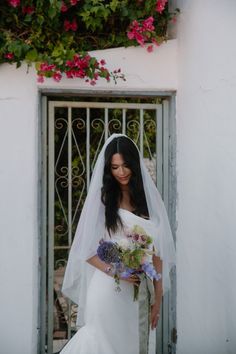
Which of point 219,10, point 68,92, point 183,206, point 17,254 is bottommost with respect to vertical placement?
point 17,254

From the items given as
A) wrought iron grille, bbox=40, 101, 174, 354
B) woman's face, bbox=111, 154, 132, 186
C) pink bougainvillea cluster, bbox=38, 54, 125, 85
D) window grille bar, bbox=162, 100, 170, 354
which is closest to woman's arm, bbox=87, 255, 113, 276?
woman's face, bbox=111, 154, 132, 186

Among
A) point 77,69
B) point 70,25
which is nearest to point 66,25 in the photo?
point 70,25

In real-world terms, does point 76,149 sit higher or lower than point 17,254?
higher

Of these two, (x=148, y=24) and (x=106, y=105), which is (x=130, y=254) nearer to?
(x=106, y=105)

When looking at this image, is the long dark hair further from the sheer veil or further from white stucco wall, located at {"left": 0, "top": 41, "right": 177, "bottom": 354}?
white stucco wall, located at {"left": 0, "top": 41, "right": 177, "bottom": 354}

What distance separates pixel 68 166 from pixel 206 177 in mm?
1225

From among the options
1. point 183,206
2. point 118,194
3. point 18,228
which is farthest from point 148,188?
point 18,228

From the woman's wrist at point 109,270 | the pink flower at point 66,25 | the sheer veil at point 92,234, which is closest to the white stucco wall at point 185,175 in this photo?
the pink flower at point 66,25

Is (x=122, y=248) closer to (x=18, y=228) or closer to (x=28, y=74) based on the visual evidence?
(x=18, y=228)

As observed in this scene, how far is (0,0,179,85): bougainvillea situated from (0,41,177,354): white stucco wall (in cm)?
22

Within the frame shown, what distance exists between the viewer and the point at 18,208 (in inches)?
181

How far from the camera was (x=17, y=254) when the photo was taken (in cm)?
460

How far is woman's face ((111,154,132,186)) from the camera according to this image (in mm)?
3832

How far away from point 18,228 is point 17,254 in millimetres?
214
